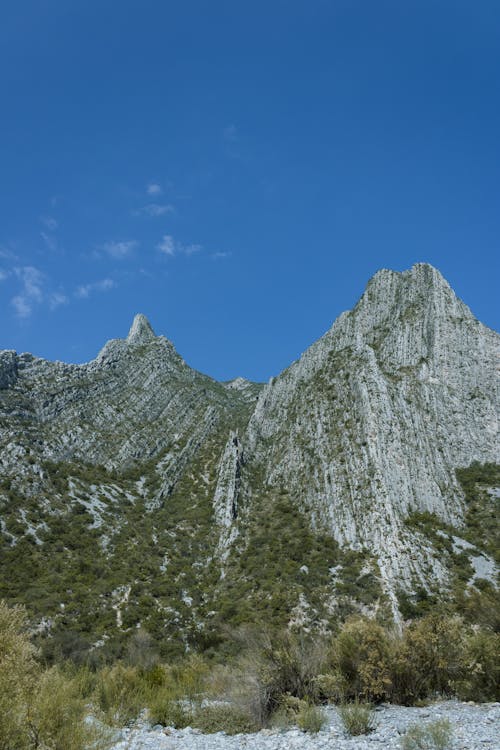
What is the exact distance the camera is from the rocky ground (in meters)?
10.6

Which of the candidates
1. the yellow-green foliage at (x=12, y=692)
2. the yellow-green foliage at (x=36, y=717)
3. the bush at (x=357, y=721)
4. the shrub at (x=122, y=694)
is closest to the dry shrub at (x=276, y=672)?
the bush at (x=357, y=721)

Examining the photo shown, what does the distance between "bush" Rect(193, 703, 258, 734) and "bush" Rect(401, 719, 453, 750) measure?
669cm

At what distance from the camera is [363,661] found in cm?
1569

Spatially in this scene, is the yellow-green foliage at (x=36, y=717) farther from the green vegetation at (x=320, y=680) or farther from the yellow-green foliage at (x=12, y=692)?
the green vegetation at (x=320, y=680)

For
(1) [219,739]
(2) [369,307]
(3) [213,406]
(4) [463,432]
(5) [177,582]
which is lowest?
(1) [219,739]

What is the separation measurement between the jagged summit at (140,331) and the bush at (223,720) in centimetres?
9472

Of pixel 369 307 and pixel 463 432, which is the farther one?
pixel 369 307

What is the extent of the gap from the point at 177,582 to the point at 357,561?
19047mm

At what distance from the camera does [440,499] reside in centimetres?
5366

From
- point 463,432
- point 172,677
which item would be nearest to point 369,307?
point 463,432

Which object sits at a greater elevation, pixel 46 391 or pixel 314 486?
pixel 46 391

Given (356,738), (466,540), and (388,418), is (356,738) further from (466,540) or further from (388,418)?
(388,418)

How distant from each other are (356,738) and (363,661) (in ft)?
14.6

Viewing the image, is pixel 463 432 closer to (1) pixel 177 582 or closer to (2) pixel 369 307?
(2) pixel 369 307
